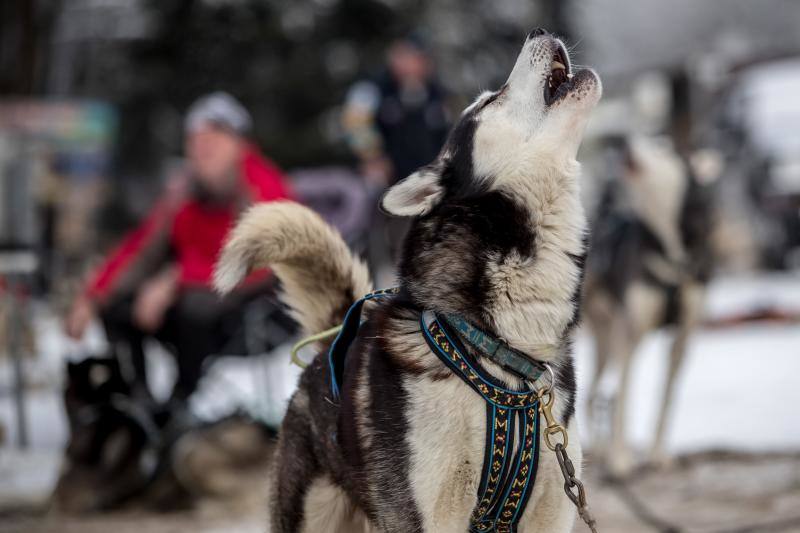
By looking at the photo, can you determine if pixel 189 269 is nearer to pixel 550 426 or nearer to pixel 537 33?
pixel 537 33

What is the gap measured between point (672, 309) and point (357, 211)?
2478 mm

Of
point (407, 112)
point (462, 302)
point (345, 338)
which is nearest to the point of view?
point (462, 302)

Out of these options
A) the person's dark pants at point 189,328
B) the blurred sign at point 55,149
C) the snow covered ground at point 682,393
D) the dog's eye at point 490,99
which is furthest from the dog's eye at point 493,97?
the blurred sign at point 55,149

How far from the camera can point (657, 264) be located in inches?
230

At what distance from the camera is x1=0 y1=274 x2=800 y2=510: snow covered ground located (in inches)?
231

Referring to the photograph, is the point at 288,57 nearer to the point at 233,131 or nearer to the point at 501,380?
the point at 233,131

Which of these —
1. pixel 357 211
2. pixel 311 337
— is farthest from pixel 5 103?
pixel 311 337

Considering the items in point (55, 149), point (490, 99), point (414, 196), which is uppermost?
point (55, 149)

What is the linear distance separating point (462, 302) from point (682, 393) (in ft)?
20.1

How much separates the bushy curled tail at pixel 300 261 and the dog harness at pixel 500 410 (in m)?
0.51

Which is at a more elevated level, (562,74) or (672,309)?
(562,74)

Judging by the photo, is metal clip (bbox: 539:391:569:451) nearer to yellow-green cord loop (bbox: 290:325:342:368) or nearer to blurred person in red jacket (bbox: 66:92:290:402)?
yellow-green cord loop (bbox: 290:325:342:368)

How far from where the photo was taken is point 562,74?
99.7 inches

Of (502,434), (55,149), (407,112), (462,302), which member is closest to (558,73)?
(462,302)
